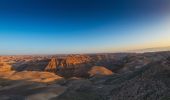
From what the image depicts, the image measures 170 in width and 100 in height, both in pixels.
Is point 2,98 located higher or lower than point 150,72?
lower

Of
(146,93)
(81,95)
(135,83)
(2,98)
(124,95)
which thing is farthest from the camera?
(2,98)

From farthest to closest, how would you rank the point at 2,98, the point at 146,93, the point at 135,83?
the point at 2,98 < the point at 135,83 < the point at 146,93

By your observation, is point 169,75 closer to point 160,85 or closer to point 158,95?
point 160,85

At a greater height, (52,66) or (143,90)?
(143,90)

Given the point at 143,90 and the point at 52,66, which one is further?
the point at 52,66

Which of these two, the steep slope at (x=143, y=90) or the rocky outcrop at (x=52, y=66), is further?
the rocky outcrop at (x=52, y=66)

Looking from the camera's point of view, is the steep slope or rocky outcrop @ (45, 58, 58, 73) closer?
the steep slope

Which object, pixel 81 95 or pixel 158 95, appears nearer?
pixel 158 95

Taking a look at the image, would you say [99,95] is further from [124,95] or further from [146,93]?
[146,93]

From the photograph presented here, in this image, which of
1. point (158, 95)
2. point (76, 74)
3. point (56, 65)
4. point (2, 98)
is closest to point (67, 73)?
point (76, 74)
